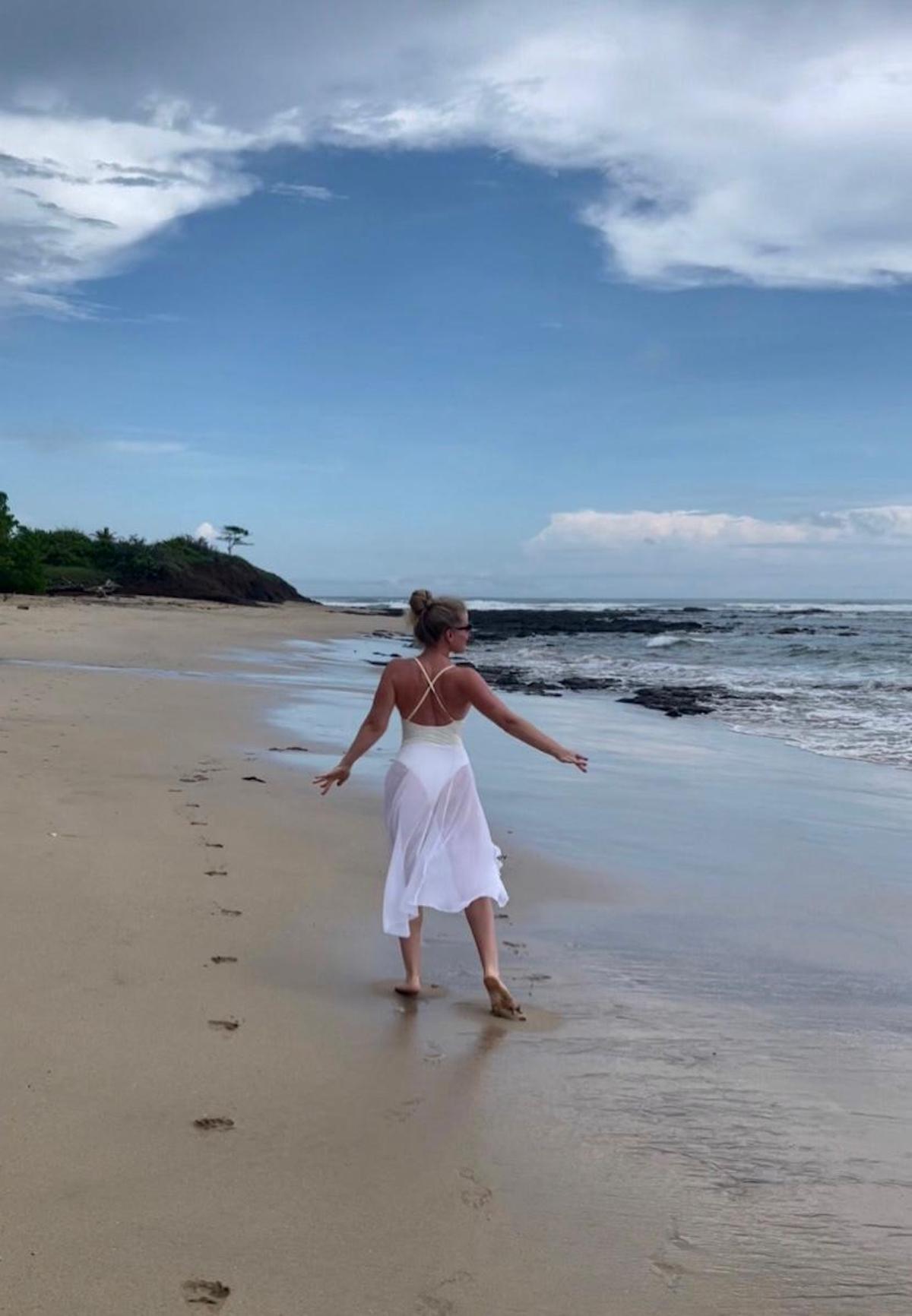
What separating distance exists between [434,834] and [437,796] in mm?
159

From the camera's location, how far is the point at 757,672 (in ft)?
89.4

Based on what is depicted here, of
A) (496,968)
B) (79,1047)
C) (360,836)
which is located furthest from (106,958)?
(360,836)

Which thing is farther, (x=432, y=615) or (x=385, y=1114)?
(x=432, y=615)

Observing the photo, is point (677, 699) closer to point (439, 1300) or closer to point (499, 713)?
point (499, 713)

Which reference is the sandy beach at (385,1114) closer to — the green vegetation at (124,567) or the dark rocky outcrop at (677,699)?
the dark rocky outcrop at (677,699)

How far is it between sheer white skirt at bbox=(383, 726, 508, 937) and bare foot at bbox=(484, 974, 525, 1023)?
343 millimetres

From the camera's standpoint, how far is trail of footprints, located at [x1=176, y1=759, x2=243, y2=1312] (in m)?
2.36

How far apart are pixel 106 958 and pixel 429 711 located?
1.70 metres

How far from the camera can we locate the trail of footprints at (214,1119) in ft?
7.73

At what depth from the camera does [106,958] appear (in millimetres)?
4387

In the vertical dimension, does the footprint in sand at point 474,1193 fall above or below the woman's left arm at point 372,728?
below

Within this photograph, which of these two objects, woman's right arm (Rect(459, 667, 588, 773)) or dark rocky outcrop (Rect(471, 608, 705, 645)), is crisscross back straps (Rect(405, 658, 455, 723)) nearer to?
woman's right arm (Rect(459, 667, 588, 773))

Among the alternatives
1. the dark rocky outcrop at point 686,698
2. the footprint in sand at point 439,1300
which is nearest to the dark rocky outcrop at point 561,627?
the dark rocky outcrop at point 686,698

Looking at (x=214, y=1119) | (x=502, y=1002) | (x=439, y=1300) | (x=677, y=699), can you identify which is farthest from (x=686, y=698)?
(x=439, y=1300)
